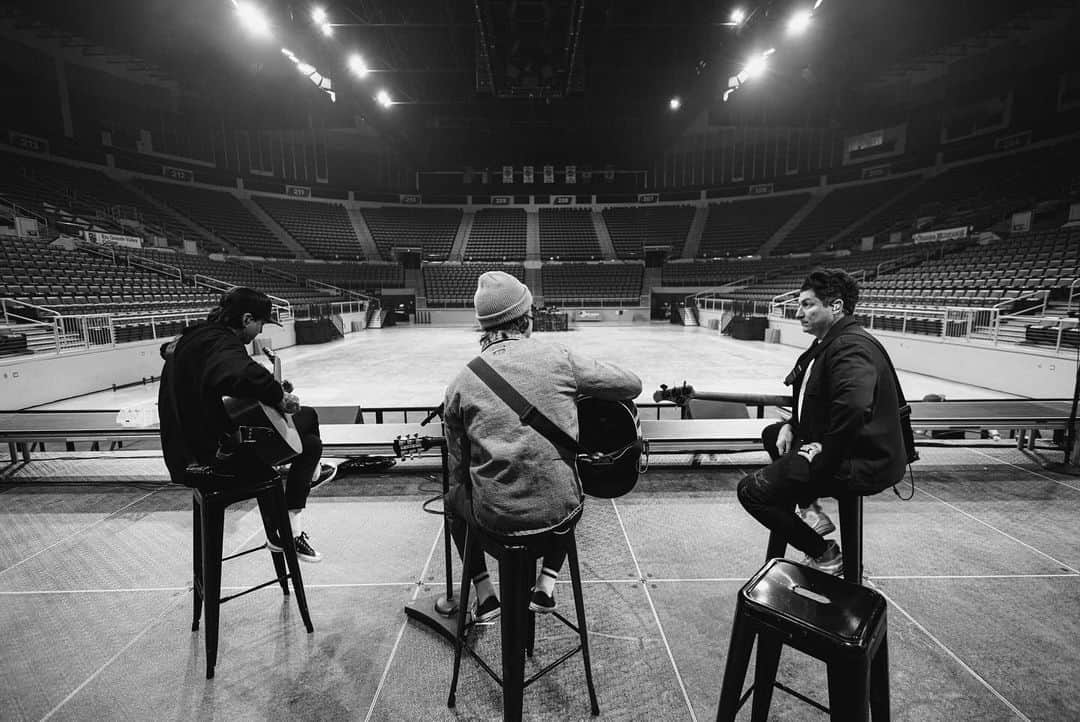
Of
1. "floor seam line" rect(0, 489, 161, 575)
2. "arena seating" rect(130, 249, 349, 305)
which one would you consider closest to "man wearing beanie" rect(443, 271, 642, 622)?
"floor seam line" rect(0, 489, 161, 575)

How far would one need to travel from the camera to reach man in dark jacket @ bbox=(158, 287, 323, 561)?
1.79 metres

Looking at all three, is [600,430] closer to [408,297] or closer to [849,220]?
[408,297]

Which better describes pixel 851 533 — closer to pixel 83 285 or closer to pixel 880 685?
pixel 880 685

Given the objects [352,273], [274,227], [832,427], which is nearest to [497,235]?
[352,273]

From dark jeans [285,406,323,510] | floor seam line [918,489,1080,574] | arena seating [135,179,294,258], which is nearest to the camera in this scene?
floor seam line [918,489,1080,574]

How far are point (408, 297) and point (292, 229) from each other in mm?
8064

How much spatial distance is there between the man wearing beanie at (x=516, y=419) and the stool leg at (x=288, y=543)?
3.44 feet

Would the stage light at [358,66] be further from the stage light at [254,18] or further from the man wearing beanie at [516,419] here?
the man wearing beanie at [516,419]

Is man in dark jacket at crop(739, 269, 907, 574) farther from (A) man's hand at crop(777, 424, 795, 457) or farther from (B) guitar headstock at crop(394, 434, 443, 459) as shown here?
(B) guitar headstock at crop(394, 434, 443, 459)

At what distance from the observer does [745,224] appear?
27516mm

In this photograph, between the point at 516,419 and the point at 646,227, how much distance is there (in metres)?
30.5

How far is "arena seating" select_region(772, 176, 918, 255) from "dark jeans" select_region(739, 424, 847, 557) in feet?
85.3

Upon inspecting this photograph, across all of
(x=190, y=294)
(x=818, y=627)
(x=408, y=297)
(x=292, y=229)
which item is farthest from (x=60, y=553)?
(x=292, y=229)

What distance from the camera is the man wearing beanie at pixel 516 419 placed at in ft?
4.33
